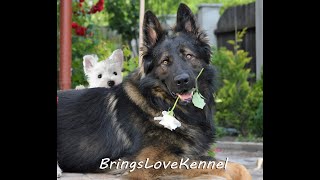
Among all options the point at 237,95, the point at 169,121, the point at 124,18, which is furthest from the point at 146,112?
the point at 124,18

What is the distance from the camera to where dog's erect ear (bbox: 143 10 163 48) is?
3836 mm

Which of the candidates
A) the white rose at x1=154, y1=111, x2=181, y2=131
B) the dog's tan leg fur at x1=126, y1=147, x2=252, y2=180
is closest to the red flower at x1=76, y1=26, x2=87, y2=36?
the white rose at x1=154, y1=111, x2=181, y2=131

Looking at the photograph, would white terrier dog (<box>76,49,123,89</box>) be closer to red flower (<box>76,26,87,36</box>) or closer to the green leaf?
the green leaf

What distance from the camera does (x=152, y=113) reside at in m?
3.91

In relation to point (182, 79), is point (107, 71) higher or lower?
higher

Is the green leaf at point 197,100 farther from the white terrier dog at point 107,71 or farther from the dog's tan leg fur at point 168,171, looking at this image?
the white terrier dog at point 107,71

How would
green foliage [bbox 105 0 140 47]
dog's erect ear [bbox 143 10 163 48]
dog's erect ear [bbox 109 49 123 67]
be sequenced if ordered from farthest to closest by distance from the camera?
1. green foliage [bbox 105 0 140 47]
2. dog's erect ear [bbox 109 49 123 67]
3. dog's erect ear [bbox 143 10 163 48]

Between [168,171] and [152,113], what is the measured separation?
0.48 m

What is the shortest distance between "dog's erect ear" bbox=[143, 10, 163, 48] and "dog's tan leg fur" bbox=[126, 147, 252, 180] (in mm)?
829

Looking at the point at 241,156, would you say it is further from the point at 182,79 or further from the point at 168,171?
the point at 182,79

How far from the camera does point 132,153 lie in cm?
379
